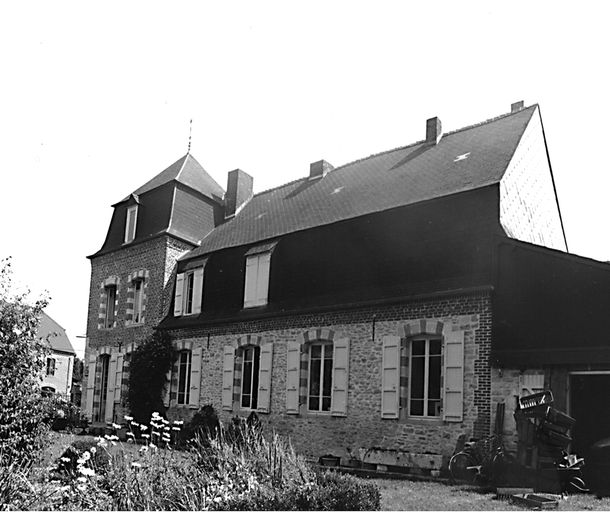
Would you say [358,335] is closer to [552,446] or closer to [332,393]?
[332,393]

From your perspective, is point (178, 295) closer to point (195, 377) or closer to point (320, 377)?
point (195, 377)

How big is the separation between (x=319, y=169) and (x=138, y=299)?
725cm

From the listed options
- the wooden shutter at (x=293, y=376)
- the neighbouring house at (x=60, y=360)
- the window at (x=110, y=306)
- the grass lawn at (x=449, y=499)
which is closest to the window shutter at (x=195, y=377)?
the wooden shutter at (x=293, y=376)

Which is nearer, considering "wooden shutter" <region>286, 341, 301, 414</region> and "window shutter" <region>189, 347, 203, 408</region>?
"wooden shutter" <region>286, 341, 301, 414</region>

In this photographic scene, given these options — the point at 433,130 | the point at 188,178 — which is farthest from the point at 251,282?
the point at 188,178

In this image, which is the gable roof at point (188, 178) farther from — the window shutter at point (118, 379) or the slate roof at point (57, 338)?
the slate roof at point (57, 338)

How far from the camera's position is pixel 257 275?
17.0 m

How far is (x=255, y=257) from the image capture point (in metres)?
17.3

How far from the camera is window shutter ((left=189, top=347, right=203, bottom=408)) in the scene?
703 inches

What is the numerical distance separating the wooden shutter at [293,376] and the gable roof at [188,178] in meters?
8.76

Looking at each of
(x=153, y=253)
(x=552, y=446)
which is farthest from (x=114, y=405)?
(x=552, y=446)

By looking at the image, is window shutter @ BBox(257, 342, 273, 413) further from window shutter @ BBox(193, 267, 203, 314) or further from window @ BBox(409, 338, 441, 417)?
window @ BBox(409, 338, 441, 417)

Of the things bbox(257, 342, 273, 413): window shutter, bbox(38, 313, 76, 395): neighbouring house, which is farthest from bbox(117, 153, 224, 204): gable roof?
bbox(38, 313, 76, 395): neighbouring house

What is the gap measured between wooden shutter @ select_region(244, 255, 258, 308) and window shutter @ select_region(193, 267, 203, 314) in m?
2.26
